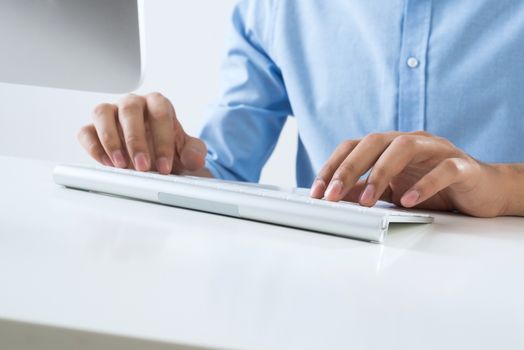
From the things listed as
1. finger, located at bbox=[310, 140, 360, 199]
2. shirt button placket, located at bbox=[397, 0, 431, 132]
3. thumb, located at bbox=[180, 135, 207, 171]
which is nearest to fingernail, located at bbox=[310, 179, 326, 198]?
finger, located at bbox=[310, 140, 360, 199]

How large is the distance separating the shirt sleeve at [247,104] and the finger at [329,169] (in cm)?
56

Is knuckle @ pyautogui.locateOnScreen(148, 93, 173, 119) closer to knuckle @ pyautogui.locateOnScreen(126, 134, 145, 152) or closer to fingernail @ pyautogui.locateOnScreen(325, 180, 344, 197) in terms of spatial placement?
knuckle @ pyautogui.locateOnScreen(126, 134, 145, 152)

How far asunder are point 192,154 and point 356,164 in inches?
13.8

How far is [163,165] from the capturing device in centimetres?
84

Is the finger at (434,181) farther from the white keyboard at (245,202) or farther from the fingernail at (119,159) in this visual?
the fingernail at (119,159)

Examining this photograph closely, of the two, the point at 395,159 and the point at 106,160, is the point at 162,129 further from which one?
the point at 395,159

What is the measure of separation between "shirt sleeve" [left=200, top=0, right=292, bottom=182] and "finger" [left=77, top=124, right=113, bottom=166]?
0.36 metres

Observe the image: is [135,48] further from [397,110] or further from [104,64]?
[397,110]

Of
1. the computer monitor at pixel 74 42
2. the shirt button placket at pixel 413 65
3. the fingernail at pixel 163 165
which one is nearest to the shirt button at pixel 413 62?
the shirt button placket at pixel 413 65

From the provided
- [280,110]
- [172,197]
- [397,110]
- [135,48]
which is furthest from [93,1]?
[280,110]

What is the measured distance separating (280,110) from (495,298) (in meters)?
1.06

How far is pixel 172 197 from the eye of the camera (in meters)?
0.63

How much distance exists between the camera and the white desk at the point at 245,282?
29cm

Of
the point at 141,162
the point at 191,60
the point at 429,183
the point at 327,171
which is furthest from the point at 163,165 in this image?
the point at 191,60
